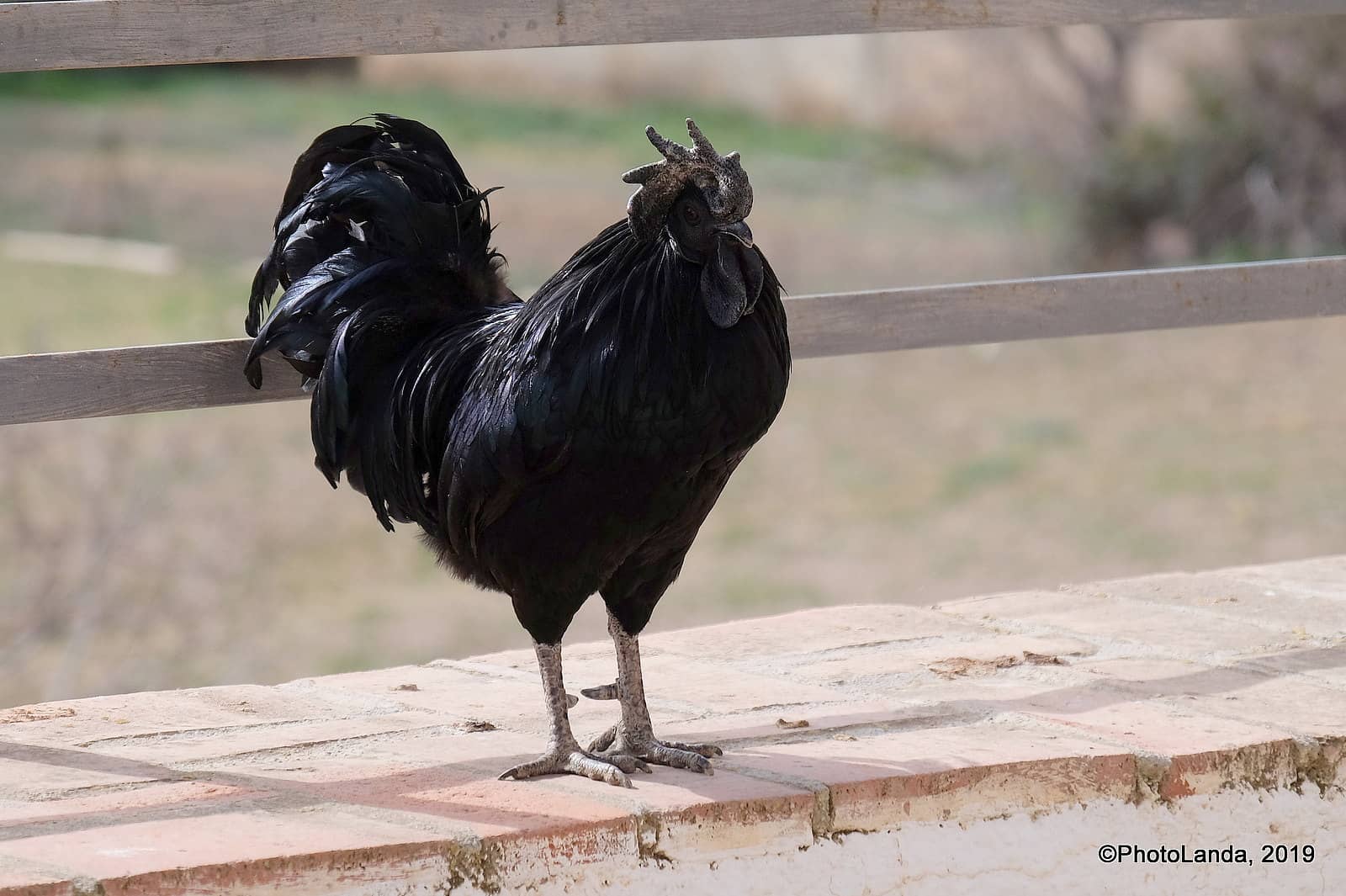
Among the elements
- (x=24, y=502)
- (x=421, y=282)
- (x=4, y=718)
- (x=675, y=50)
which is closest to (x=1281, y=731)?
(x=421, y=282)

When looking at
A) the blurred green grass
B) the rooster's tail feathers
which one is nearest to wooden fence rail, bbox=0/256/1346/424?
the rooster's tail feathers

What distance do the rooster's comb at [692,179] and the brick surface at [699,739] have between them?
3.46 ft

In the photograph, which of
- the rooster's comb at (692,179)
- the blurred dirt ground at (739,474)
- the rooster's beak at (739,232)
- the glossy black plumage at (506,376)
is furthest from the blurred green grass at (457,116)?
the rooster's beak at (739,232)

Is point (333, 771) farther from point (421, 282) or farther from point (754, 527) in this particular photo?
point (754, 527)

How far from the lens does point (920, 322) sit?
13.2 feet

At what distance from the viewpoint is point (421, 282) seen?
11.6 ft

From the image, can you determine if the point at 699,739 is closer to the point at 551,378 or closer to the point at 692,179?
the point at 551,378

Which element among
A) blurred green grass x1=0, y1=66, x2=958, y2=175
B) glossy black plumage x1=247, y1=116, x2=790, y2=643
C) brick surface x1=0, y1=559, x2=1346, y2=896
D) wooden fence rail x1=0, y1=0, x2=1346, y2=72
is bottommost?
brick surface x1=0, y1=559, x2=1346, y2=896

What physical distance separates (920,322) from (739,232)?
1350 mm

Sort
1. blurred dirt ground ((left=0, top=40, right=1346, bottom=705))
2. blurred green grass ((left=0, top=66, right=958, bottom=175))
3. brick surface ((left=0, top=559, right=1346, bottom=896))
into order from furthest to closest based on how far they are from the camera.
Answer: blurred green grass ((left=0, top=66, right=958, bottom=175)) → blurred dirt ground ((left=0, top=40, right=1346, bottom=705)) → brick surface ((left=0, top=559, right=1346, bottom=896))

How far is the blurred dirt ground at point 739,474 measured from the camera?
12781mm

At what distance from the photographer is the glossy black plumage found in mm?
2857

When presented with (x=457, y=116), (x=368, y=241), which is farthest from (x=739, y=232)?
(x=457, y=116)

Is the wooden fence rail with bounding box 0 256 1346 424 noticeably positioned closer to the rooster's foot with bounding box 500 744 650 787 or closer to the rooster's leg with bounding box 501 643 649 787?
the rooster's leg with bounding box 501 643 649 787
